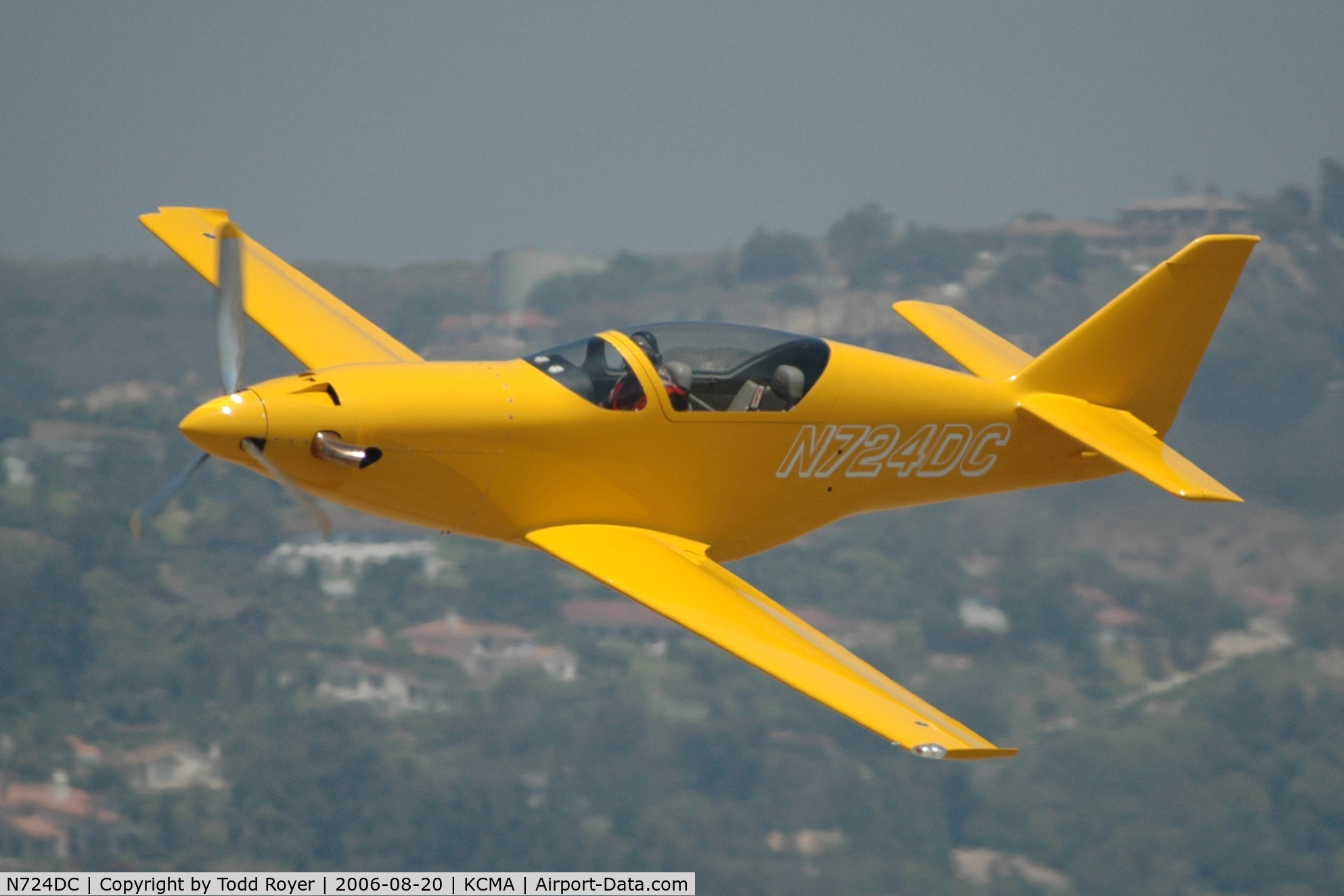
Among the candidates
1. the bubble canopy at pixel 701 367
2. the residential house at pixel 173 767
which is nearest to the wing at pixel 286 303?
the bubble canopy at pixel 701 367

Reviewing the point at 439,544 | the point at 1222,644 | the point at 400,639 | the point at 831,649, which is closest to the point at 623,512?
the point at 831,649

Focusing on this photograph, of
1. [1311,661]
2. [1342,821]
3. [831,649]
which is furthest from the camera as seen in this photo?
[1311,661]

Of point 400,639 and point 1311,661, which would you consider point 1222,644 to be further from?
point 400,639

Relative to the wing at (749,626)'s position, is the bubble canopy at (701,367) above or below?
above

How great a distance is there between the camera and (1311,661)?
499 ft

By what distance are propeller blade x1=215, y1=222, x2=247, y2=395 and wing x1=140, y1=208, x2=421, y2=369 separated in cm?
236

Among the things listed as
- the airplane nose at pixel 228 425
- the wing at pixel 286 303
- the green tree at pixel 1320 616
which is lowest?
the green tree at pixel 1320 616

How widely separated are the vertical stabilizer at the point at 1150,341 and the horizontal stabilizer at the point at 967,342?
0.75 meters

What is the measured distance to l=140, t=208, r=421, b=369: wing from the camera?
55.5 ft

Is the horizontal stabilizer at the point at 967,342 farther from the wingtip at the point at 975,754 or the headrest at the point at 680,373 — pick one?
the wingtip at the point at 975,754

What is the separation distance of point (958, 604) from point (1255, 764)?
4057cm

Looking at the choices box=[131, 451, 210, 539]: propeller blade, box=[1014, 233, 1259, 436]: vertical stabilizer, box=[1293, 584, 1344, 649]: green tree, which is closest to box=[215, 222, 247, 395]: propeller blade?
box=[131, 451, 210, 539]: propeller blade

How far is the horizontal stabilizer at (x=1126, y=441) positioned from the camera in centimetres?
1424
